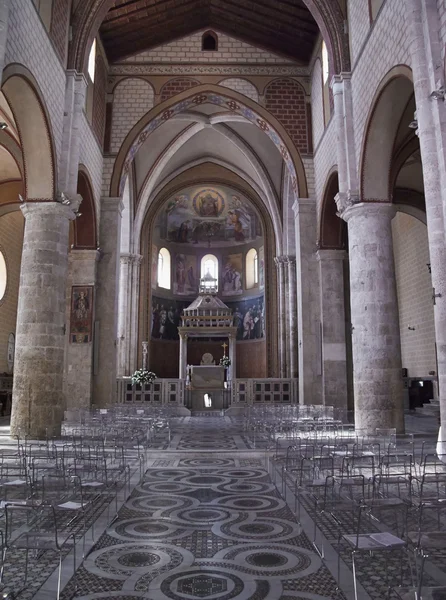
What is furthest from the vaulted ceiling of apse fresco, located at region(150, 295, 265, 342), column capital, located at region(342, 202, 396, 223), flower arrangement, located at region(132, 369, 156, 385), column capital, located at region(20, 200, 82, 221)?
apse fresco, located at region(150, 295, 265, 342)

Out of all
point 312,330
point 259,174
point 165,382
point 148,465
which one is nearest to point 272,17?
point 259,174

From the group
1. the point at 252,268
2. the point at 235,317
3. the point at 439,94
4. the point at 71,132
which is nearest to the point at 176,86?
the point at 71,132

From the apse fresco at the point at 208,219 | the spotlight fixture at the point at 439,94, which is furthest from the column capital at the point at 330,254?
the apse fresco at the point at 208,219

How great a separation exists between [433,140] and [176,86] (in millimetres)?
13149

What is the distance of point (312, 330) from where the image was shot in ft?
59.1

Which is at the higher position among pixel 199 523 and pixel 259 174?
pixel 259 174

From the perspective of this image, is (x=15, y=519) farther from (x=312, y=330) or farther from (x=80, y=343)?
(x=312, y=330)

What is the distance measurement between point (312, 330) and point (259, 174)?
31.3 feet

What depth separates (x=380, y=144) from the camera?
41.3 feet

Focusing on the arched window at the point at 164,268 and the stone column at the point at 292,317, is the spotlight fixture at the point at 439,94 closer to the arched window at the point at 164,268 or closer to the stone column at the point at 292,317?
the stone column at the point at 292,317

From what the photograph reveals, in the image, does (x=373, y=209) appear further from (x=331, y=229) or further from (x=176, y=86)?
(x=176, y=86)

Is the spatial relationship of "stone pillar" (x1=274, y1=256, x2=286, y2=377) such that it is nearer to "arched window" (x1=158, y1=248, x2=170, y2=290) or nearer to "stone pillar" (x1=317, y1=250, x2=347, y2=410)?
"stone pillar" (x1=317, y1=250, x2=347, y2=410)

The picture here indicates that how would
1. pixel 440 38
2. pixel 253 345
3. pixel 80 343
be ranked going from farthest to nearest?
pixel 253 345, pixel 80 343, pixel 440 38

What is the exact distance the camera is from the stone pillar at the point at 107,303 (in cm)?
1709
